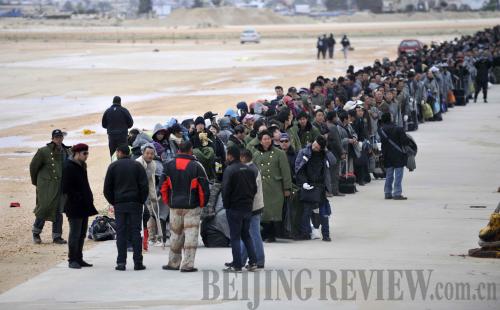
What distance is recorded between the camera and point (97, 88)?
48.6m

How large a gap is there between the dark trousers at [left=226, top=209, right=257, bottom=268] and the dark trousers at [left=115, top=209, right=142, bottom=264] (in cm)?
111

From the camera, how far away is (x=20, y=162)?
84.5ft

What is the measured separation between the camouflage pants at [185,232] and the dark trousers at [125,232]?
0.42 metres

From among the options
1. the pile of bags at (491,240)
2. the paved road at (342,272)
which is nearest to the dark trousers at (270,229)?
the paved road at (342,272)

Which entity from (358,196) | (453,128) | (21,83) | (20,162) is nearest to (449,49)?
(453,128)

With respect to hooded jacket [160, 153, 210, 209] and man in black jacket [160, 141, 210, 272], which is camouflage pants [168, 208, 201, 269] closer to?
man in black jacket [160, 141, 210, 272]

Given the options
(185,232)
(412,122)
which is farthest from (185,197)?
(412,122)

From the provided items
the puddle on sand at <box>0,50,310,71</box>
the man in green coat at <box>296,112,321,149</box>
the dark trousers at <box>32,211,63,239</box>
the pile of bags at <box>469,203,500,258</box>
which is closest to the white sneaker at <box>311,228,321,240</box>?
the man in green coat at <box>296,112,321,149</box>

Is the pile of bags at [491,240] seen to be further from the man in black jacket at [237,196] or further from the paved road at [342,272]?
the man in black jacket at [237,196]

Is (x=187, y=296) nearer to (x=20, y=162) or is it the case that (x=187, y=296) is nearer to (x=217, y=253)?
(x=217, y=253)

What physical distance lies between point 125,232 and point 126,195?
18.3 inches

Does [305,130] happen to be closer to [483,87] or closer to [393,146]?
[393,146]

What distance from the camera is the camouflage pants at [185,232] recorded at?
41.5 ft

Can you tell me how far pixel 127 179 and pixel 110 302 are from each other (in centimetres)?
196
